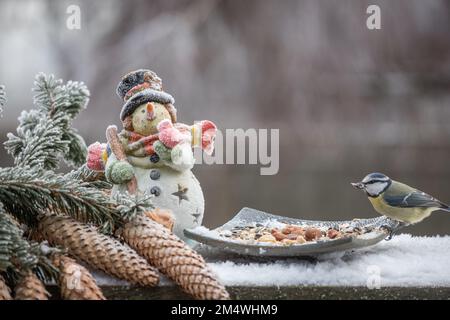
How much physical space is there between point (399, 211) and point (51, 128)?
33 centimetres

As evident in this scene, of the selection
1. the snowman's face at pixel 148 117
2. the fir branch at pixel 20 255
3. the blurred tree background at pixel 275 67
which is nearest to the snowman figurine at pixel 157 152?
the snowman's face at pixel 148 117

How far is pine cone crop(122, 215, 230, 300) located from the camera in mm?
521

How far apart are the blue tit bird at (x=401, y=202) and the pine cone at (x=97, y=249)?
219mm

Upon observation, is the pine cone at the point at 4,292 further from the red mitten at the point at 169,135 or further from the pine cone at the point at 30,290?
the red mitten at the point at 169,135

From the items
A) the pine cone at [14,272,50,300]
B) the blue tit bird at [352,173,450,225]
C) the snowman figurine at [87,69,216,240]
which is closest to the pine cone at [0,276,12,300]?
the pine cone at [14,272,50,300]

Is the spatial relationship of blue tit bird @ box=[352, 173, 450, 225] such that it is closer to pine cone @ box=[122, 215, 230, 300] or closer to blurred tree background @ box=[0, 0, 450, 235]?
pine cone @ box=[122, 215, 230, 300]

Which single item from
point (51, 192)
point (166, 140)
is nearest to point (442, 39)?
point (166, 140)

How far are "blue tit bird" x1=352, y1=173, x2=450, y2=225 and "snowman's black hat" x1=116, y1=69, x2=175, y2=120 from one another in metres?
0.19

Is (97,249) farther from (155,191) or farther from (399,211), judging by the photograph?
(399,211)

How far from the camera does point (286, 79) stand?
1.35 metres

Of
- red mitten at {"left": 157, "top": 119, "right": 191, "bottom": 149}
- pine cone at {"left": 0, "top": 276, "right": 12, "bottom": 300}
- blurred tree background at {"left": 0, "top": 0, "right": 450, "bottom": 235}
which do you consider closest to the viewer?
pine cone at {"left": 0, "top": 276, "right": 12, "bottom": 300}

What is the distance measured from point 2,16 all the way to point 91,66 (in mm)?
208

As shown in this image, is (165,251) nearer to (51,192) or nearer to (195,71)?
(51,192)

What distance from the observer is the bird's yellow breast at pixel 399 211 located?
0.66 metres
